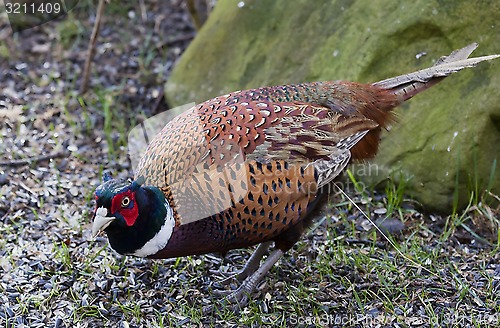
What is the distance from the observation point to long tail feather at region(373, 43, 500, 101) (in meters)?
3.69

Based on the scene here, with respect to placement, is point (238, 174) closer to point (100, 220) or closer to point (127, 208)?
point (127, 208)

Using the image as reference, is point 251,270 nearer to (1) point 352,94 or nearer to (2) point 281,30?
(1) point 352,94

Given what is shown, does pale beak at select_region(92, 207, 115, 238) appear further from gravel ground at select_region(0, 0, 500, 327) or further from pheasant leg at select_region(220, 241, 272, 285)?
pheasant leg at select_region(220, 241, 272, 285)

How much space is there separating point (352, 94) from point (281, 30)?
4.58ft

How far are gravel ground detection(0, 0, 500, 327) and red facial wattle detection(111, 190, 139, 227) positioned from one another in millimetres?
581

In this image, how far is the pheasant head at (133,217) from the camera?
121 inches

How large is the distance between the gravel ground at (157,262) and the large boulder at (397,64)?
235 mm

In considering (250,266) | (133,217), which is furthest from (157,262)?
(133,217)

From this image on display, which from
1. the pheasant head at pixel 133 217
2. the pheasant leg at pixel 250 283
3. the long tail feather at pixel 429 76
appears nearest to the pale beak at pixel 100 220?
the pheasant head at pixel 133 217

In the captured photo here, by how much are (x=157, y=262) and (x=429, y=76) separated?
1.75 meters

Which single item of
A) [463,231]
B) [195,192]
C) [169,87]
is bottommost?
[463,231]

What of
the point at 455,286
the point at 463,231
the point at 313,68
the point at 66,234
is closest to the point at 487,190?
the point at 463,231

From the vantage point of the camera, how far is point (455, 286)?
362 centimetres

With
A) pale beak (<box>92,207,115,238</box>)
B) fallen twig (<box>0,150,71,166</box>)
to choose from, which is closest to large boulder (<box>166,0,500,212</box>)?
fallen twig (<box>0,150,71,166</box>)
